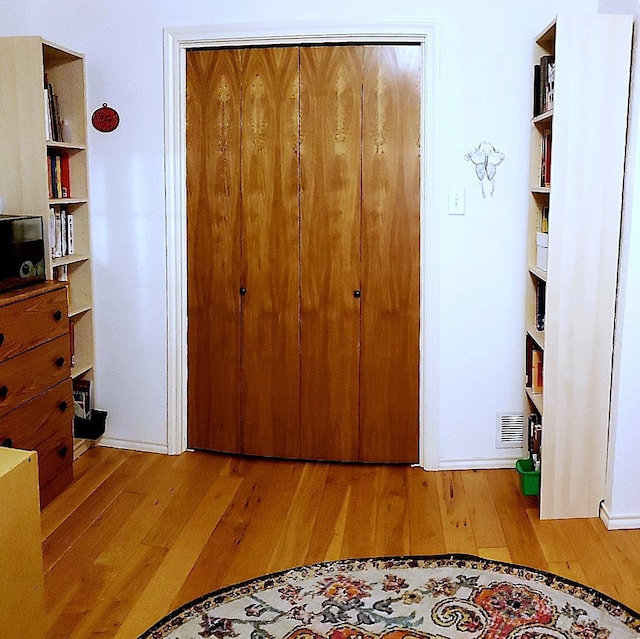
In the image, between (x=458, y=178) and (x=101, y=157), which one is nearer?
(x=458, y=178)

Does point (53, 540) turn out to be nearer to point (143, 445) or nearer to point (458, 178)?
point (143, 445)

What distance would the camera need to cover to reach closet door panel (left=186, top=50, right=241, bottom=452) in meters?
3.91

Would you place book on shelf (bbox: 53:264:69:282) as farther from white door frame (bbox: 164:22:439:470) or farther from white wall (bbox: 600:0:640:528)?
white wall (bbox: 600:0:640:528)

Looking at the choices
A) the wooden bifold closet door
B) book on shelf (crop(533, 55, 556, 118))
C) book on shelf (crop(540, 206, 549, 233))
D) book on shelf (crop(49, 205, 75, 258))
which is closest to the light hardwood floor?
the wooden bifold closet door

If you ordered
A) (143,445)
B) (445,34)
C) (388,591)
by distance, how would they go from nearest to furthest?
(388,591)
(445,34)
(143,445)

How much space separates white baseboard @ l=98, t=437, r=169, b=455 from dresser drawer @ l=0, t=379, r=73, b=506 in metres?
0.49

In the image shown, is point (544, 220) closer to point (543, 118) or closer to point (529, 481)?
point (543, 118)

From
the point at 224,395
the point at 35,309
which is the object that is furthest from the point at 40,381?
the point at 224,395

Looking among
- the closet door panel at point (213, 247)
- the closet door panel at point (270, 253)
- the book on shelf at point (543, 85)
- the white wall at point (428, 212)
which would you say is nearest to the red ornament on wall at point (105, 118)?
the white wall at point (428, 212)

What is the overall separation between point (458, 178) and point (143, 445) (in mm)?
1958

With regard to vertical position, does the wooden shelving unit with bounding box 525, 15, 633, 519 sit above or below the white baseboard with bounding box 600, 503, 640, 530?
above

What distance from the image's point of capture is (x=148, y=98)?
394cm

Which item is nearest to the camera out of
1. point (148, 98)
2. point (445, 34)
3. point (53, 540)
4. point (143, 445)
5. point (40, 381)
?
point (53, 540)

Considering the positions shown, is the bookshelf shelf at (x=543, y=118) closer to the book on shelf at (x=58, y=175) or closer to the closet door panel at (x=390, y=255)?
the closet door panel at (x=390, y=255)
